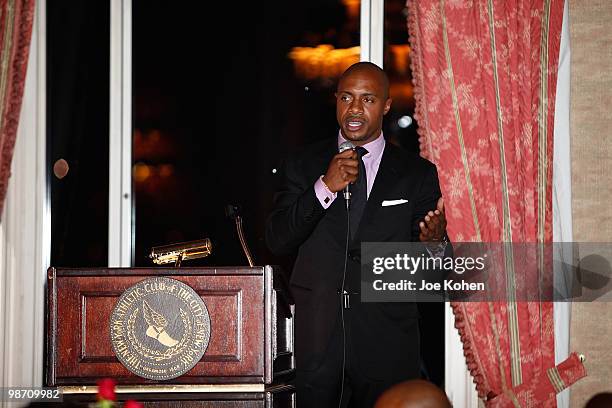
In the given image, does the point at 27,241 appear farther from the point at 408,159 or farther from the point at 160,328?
the point at 408,159

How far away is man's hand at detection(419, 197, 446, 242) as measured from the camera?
296 cm

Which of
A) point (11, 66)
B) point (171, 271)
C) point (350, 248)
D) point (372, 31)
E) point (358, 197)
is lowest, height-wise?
point (171, 271)

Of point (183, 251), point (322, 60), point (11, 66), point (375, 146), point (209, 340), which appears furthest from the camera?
point (322, 60)

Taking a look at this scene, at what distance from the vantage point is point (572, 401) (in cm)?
343

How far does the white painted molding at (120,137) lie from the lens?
149 inches

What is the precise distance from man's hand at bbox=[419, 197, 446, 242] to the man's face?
39 cm

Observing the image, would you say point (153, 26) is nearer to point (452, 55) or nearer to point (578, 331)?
point (452, 55)

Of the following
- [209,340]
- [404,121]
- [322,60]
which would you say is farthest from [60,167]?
[209,340]

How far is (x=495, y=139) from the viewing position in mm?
3436

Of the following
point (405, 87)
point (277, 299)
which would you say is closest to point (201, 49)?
point (405, 87)

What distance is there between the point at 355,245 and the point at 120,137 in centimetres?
128

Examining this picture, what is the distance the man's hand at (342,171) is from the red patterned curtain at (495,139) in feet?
2.44

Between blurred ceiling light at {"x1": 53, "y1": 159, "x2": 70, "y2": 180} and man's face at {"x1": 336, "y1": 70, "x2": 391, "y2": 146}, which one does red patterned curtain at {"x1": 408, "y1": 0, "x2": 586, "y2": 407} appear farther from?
blurred ceiling light at {"x1": 53, "y1": 159, "x2": 70, "y2": 180}

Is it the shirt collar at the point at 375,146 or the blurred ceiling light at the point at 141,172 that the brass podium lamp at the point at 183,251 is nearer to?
the shirt collar at the point at 375,146
